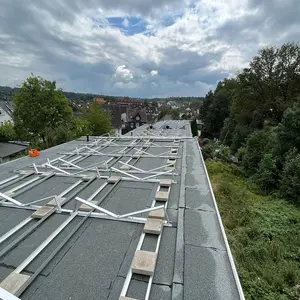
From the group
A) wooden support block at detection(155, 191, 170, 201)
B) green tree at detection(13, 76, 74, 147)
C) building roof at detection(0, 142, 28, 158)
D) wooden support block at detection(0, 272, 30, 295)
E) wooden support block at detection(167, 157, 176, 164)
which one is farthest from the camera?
green tree at detection(13, 76, 74, 147)

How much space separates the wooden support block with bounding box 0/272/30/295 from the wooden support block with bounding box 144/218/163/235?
154 cm

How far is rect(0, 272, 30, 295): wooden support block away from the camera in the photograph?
2.02 m

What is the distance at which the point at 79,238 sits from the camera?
2939 mm

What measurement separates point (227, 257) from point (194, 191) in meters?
1.96

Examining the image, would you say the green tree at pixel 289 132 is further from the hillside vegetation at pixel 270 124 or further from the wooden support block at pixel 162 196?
the wooden support block at pixel 162 196

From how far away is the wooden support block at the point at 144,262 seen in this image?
2256 millimetres

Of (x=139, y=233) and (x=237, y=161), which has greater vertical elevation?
(x=139, y=233)

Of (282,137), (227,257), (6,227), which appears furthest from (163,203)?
(282,137)

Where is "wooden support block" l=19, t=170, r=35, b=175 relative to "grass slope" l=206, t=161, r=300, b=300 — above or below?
above

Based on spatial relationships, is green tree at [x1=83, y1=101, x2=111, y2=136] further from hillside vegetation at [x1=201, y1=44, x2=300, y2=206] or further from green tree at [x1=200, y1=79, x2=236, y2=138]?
green tree at [x1=200, y1=79, x2=236, y2=138]

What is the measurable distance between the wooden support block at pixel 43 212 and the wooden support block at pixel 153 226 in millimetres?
1731

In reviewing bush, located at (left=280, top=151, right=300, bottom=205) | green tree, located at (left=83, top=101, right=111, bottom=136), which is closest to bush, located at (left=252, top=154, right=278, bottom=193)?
bush, located at (left=280, top=151, right=300, bottom=205)

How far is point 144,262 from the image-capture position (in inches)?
93.0

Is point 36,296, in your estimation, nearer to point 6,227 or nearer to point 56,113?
point 6,227
